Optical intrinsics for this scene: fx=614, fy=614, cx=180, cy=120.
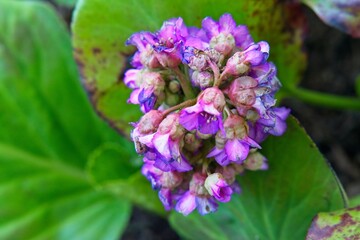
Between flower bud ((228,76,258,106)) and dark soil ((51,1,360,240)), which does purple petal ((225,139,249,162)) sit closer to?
flower bud ((228,76,258,106))

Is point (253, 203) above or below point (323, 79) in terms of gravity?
below

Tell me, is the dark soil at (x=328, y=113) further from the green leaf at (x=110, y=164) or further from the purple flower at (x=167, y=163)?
the purple flower at (x=167, y=163)

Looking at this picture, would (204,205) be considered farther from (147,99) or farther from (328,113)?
(328,113)

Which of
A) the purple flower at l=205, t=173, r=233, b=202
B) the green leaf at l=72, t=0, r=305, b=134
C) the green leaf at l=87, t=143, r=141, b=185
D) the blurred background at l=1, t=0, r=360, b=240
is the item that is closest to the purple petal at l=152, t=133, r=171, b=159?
the purple flower at l=205, t=173, r=233, b=202

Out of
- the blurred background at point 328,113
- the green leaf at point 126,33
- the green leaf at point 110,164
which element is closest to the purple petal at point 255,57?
the green leaf at point 126,33

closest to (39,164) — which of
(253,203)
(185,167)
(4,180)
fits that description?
(4,180)

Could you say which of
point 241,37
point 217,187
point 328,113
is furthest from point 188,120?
point 328,113

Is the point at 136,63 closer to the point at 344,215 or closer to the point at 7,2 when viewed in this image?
the point at 344,215
